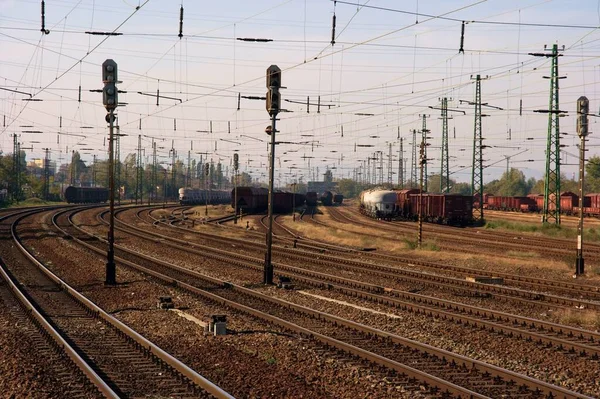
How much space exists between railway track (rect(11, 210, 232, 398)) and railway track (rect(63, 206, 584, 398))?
3522mm

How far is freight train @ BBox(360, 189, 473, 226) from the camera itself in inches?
2383

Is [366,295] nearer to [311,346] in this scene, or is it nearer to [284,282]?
[284,282]

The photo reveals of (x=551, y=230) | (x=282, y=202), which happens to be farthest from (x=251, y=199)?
(x=551, y=230)

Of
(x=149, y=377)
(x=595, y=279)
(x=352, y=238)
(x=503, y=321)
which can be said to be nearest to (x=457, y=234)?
(x=352, y=238)

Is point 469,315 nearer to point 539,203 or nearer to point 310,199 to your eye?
point 539,203

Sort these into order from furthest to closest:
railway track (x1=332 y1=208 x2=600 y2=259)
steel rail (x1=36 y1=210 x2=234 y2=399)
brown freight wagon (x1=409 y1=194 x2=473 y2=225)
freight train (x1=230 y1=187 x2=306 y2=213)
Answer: freight train (x1=230 y1=187 x2=306 y2=213) < brown freight wagon (x1=409 y1=194 x2=473 y2=225) < railway track (x1=332 y1=208 x2=600 y2=259) < steel rail (x1=36 y1=210 x2=234 y2=399)

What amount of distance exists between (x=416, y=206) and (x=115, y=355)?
55.0 meters

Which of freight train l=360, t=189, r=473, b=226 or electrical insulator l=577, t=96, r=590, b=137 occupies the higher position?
electrical insulator l=577, t=96, r=590, b=137

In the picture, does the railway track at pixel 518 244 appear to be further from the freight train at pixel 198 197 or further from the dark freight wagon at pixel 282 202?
the freight train at pixel 198 197

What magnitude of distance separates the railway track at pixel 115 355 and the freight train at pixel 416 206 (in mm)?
36783

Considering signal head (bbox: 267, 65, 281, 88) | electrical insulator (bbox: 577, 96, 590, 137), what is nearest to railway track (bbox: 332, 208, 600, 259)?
electrical insulator (bbox: 577, 96, 590, 137)

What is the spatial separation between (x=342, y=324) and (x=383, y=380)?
486 centimetres

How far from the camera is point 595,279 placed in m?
26.1

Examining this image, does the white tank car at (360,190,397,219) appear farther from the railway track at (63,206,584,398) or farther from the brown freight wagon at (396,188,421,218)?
the railway track at (63,206,584,398)
